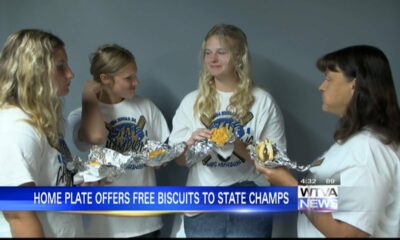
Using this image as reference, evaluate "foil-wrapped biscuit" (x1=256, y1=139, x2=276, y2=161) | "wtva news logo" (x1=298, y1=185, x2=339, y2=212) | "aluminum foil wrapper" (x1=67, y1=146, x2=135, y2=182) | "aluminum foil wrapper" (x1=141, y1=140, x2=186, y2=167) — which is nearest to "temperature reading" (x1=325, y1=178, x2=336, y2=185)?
"wtva news logo" (x1=298, y1=185, x2=339, y2=212)

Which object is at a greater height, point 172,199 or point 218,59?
point 218,59

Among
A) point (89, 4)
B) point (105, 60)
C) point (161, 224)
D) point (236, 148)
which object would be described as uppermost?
point (89, 4)

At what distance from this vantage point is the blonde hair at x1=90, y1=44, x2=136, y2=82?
5.17 feet

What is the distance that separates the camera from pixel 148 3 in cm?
190

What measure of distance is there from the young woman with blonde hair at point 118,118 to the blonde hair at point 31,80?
40 centimetres

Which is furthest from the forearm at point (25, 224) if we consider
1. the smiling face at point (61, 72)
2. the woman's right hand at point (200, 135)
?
the woman's right hand at point (200, 135)

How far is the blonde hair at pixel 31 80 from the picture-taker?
43.1 inches

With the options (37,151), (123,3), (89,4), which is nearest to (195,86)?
(123,3)

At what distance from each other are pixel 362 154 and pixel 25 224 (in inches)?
34.3

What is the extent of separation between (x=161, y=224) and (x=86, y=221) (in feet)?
1.05

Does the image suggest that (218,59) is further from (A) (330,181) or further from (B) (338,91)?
(A) (330,181)

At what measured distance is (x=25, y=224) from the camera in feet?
3.43

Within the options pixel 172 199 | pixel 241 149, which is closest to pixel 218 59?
pixel 241 149

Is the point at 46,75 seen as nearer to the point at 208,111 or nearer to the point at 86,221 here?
the point at 86,221
